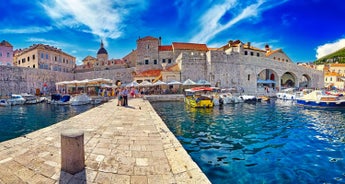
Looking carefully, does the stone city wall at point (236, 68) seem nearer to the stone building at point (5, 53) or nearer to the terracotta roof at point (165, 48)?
the terracotta roof at point (165, 48)

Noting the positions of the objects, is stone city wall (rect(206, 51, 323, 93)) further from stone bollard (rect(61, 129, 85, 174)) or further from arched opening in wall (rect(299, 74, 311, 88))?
stone bollard (rect(61, 129, 85, 174))

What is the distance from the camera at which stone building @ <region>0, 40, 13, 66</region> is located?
3764 cm

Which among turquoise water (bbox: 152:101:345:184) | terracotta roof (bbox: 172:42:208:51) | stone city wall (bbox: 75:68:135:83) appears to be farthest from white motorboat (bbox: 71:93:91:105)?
terracotta roof (bbox: 172:42:208:51)

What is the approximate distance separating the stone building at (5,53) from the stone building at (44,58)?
2.30 metres

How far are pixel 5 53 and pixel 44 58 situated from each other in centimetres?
900

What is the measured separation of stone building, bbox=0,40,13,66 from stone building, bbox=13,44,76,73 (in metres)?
2.30

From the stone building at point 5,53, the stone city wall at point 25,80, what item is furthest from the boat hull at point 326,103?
the stone building at point 5,53

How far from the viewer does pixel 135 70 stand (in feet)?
118

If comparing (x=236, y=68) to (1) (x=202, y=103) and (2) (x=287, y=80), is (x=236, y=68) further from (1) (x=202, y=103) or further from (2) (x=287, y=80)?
(2) (x=287, y=80)

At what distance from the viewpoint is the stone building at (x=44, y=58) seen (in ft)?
120

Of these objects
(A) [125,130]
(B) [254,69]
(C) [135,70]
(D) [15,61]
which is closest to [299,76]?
(B) [254,69]

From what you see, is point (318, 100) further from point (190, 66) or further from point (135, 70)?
point (135, 70)

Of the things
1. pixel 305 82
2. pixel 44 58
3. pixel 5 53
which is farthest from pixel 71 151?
pixel 305 82

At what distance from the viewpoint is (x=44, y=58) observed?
37594 millimetres
